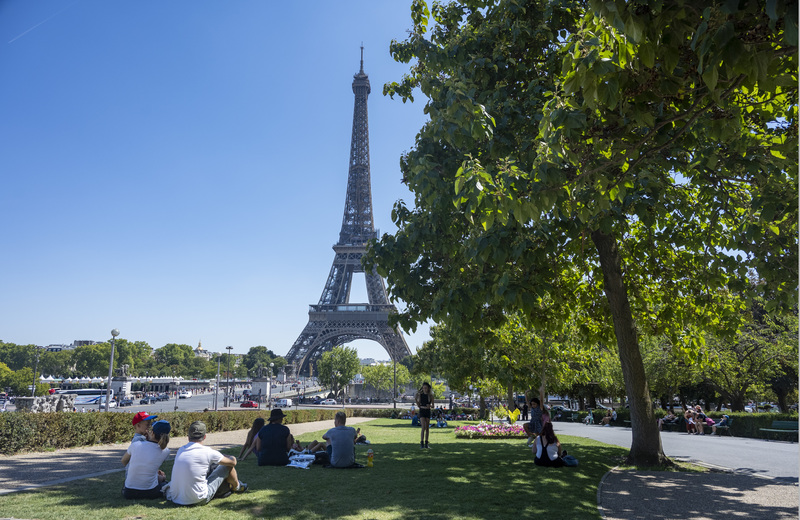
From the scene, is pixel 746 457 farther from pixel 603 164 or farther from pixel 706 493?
pixel 603 164

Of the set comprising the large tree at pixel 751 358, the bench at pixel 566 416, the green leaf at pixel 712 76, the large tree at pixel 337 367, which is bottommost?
the bench at pixel 566 416

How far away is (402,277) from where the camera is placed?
11273 millimetres

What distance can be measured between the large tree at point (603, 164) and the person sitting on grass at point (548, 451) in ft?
6.43

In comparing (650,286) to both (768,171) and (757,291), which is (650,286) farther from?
(768,171)

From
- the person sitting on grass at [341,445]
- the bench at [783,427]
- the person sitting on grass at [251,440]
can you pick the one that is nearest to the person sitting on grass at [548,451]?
the person sitting on grass at [341,445]

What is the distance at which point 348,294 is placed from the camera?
284 ft

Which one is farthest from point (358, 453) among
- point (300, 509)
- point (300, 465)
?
point (300, 509)

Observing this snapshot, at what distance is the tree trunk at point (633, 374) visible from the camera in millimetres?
11531

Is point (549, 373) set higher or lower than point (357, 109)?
lower

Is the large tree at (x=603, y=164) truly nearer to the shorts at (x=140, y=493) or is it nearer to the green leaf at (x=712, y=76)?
the green leaf at (x=712, y=76)

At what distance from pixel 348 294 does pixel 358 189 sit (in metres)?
17.4

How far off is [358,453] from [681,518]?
8115 millimetres

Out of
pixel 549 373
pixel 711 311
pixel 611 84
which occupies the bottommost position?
pixel 549 373

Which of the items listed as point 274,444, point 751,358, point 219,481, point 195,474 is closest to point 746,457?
point 274,444
